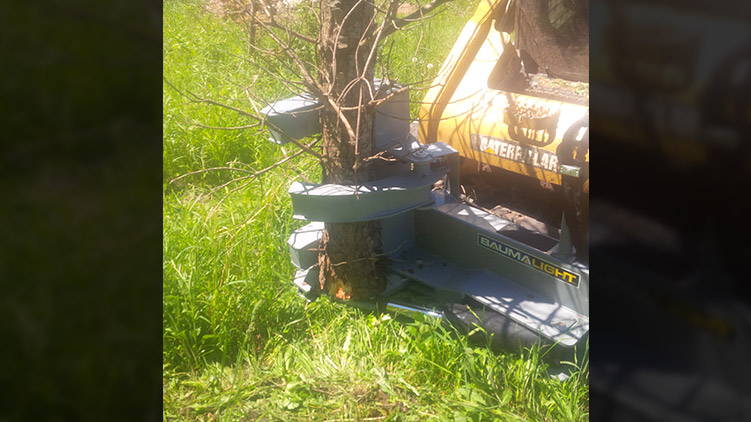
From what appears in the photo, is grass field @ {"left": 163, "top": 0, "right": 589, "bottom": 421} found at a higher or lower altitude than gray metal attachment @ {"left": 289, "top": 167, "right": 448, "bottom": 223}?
lower

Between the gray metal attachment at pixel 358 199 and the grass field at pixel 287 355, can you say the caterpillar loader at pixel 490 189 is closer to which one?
the gray metal attachment at pixel 358 199

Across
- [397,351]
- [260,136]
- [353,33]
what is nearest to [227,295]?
[397,351]

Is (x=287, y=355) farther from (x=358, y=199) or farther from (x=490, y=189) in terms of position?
(x=490, y=189)

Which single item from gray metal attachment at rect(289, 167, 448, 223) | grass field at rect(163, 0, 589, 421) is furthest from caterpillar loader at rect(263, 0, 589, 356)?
grass field at rect(163, 0, 589, 421)

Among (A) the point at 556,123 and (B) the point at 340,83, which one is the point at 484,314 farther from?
(B) the point at 340,83

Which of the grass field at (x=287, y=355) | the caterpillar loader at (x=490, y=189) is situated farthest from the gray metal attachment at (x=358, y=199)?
the grass field at (x=287, y=355)

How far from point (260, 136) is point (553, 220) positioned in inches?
102

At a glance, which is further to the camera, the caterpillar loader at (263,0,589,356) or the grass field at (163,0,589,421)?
the caterpillar loader at (263,0,589,356)

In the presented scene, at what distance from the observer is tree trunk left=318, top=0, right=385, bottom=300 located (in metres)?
2.64

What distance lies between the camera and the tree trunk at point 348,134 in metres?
2.64

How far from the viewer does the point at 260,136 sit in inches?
197

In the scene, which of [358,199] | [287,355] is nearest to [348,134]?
[358,199]

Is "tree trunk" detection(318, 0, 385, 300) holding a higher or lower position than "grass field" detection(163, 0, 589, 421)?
higher

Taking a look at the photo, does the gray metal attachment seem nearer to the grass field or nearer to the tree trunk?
the tree trunk
